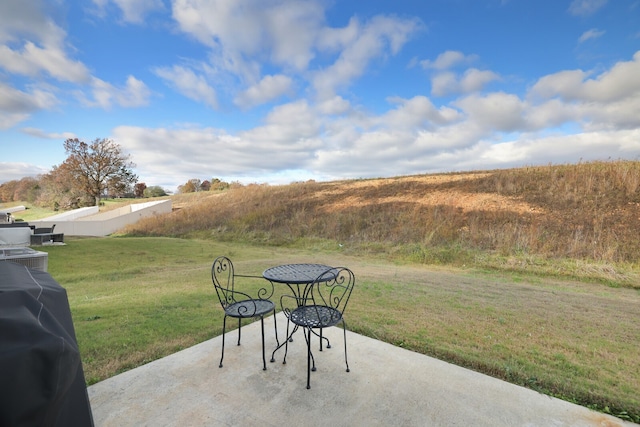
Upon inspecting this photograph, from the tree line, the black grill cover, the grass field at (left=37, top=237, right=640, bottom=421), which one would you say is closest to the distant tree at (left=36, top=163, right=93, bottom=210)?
the tree line

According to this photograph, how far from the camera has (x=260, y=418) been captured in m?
1.71

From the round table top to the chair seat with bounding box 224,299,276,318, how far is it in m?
0.26

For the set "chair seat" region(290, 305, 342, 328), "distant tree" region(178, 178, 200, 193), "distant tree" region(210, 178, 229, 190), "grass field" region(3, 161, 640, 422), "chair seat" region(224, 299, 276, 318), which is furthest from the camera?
"distant tree" region(178, 178, 200, 193)

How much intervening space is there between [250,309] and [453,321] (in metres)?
2.57

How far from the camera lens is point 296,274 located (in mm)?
2520

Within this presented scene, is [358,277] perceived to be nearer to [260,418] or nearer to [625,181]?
[260,418]

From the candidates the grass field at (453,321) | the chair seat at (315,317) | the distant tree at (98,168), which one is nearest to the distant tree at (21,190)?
the distant tree at (98,168)

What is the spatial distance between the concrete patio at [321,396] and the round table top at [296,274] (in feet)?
2.27

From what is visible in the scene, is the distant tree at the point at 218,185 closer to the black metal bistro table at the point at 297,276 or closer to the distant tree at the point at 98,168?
the distant tree at the point at 98,168

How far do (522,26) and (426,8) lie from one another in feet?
7.69

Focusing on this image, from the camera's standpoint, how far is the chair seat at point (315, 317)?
6.80ft

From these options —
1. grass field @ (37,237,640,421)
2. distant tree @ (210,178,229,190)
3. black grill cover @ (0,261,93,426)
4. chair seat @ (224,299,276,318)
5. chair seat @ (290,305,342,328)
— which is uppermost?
distant tree @ (210,178,229,190)

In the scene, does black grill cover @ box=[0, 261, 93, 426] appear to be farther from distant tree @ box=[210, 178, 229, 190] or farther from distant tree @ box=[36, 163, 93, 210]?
distant tree @ box=[210, 178, 229, 190]

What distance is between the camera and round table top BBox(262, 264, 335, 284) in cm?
228
